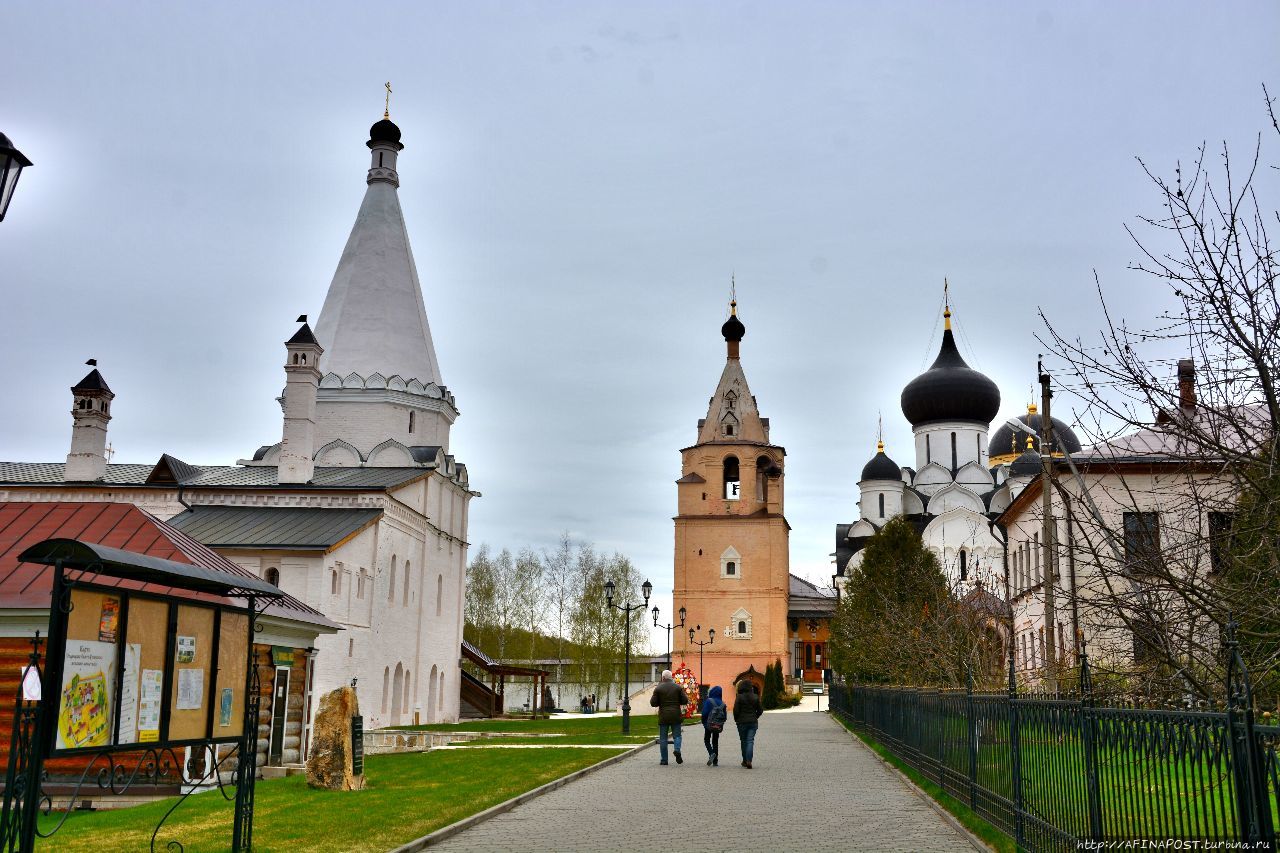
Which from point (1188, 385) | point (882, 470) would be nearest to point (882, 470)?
point (882, 470)

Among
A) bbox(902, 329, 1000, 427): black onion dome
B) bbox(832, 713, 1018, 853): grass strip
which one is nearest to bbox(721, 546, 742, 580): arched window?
bbox(902, 329, 1000, 427): black onion dome

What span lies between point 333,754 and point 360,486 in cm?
2086

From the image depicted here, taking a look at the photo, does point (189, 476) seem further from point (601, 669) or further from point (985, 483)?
point (985, 483)

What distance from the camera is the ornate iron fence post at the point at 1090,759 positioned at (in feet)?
22.2

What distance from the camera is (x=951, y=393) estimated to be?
6225cm

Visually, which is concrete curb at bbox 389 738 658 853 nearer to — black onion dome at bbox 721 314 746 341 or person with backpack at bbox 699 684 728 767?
person with backpack at bbox 699 684 728 767

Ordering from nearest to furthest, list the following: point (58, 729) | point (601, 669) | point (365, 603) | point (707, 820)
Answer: point (58, 729) → point (707, 820) → point (365, 603) → point (601, 669)

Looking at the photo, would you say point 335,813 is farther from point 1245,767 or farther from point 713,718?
point 1245,767

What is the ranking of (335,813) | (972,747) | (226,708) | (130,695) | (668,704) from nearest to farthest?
1. (130,695)
2. (226,708)
3. (972,747)
4. (335,813)
5. (668,704)

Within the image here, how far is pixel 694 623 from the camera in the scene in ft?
202

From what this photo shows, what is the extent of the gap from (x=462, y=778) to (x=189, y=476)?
24.5 metres

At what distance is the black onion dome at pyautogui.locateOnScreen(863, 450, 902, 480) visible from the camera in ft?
220

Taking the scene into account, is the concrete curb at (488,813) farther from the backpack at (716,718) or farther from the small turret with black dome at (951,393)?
the small turret with black dome at (951,393)

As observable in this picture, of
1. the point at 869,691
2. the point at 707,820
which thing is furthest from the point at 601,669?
the point at 707,820
